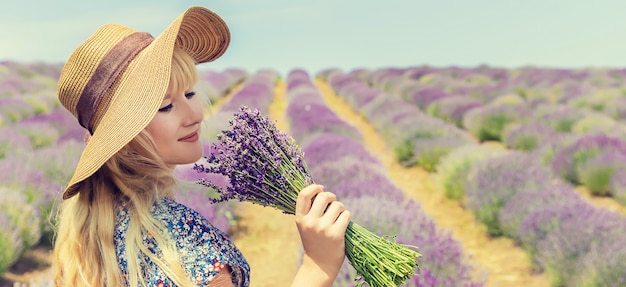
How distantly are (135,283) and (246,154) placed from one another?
443 mm

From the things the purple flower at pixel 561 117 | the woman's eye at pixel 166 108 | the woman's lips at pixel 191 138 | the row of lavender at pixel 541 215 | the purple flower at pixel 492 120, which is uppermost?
the woman's eye at pixel 166 108

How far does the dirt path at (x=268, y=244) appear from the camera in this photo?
15.2 feet

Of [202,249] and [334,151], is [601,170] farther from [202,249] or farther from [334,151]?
[202,249]

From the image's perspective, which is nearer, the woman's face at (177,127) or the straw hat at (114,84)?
the straw hat at (114,84)

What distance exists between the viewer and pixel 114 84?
60.5 inches

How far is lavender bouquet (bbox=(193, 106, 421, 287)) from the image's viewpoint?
150cm

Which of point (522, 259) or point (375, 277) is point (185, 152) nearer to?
point (375, 277)

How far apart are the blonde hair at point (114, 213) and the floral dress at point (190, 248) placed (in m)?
0.02

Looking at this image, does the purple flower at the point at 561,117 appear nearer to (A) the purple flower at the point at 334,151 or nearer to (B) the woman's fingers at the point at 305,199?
(A) the purple flower at the point at 334,151

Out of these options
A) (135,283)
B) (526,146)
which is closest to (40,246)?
(135,283)

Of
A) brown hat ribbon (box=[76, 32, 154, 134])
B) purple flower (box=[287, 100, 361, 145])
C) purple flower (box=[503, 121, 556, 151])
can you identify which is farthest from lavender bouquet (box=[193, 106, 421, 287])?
purple flower (box=[503, 121, 556, 151])

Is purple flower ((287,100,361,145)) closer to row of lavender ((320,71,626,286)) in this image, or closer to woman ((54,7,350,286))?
Answer: row of lavender ((320,71,626,286))

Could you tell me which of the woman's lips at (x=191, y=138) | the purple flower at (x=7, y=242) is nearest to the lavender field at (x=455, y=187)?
the purple flower at (x=7, y=242)

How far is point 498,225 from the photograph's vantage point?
536 cm
